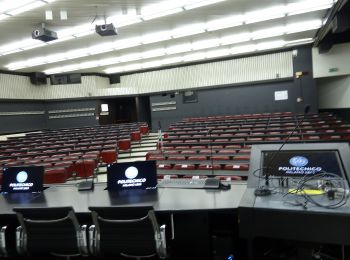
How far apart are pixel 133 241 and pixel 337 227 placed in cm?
133

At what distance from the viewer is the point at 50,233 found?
2.05 metres

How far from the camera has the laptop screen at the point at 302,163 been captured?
80.8 inches

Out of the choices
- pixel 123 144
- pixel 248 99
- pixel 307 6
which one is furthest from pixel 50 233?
pixel 248 99

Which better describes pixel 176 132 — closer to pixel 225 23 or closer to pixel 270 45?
pixel 225 23

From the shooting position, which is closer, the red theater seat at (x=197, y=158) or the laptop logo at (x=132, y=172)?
the laptop logo at (x=132, y=172)

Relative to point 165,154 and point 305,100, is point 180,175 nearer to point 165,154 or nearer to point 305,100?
point 165,154

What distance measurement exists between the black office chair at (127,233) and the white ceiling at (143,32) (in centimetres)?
609

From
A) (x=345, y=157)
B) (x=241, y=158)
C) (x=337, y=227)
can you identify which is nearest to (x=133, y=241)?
(x=337, y=227)

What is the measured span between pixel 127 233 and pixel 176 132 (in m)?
8.26

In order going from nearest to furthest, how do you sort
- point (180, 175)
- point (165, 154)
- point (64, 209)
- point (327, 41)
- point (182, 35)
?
1. point (64, 209)
2. point (180, 175)
3. point (165, 154)
4. point (182, 35)
5. point (327, 41)

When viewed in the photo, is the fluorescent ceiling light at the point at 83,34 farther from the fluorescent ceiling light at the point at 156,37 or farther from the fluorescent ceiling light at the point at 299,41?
the fluorescent ceiling light at the point at 299,41

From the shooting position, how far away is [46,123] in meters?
16.5

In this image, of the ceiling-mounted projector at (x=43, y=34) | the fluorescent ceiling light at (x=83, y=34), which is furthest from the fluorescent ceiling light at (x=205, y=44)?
the ceiling-mounted projector at (x=43, y=34)

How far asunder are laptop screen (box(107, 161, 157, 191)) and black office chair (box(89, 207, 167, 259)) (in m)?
0.72
